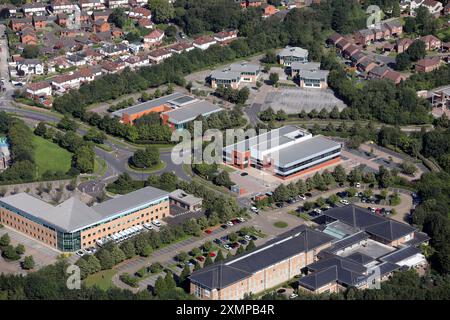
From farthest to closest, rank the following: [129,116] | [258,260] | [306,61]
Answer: [306,61] → [129,116] → [258,260]

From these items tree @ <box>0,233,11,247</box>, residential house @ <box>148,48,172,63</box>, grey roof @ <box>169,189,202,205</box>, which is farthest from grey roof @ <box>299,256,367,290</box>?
residential house @ <box>148,48,172,63</box>

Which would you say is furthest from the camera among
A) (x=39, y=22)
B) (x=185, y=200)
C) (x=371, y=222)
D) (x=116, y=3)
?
(x=116, y=3)

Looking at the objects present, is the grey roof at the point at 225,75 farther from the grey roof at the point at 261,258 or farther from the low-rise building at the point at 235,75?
the grey roof at the point at 261,258

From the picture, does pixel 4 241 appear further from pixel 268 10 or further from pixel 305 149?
pixel 268 10

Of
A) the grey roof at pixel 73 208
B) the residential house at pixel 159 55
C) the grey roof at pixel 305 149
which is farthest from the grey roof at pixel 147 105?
the grey roof at pixel 73 208

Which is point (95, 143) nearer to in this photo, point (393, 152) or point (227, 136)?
point (227, 136)

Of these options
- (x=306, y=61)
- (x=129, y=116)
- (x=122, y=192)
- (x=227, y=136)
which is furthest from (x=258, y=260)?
(x=306, y=61)

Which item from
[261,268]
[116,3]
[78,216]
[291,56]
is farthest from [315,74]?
[261,268]
